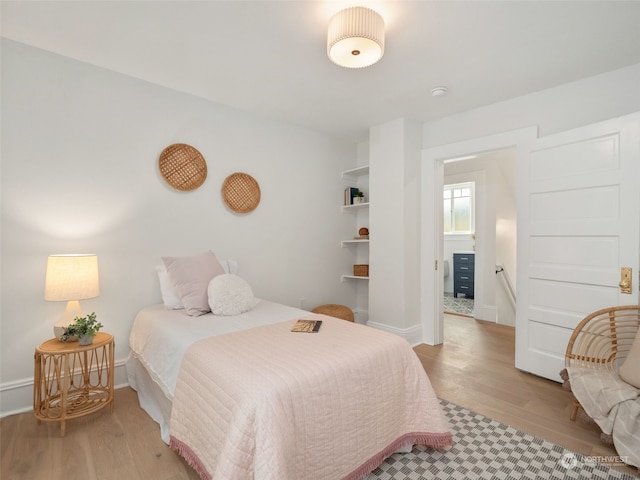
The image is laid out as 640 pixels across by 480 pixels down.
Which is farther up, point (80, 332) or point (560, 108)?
point (560, 108)

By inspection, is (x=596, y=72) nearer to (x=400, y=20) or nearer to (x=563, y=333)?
(x=400, y=20)

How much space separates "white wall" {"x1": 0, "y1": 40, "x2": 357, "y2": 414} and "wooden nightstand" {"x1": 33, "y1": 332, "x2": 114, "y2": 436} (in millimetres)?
198

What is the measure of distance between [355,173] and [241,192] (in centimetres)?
169

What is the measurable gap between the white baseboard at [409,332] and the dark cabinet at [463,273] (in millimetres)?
3280

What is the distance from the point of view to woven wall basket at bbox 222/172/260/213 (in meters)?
3.16

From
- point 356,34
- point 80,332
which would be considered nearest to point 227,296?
point 80,332

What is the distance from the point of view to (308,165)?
388 centimetres

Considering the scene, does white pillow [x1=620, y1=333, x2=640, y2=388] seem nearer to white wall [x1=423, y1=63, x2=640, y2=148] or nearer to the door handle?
the door handle

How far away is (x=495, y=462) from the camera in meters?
1.73

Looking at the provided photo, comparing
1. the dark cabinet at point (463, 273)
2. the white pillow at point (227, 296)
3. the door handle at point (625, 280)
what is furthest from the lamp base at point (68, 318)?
the dark cabinet at point (463, 273)

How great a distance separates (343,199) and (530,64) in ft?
7.93

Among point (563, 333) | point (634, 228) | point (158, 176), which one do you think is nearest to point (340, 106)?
point (158, 176)

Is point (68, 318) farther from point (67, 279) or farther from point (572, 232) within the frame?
point (572, 232)

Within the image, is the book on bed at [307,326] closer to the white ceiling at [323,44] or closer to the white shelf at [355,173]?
the white ceiling at [323,44]
